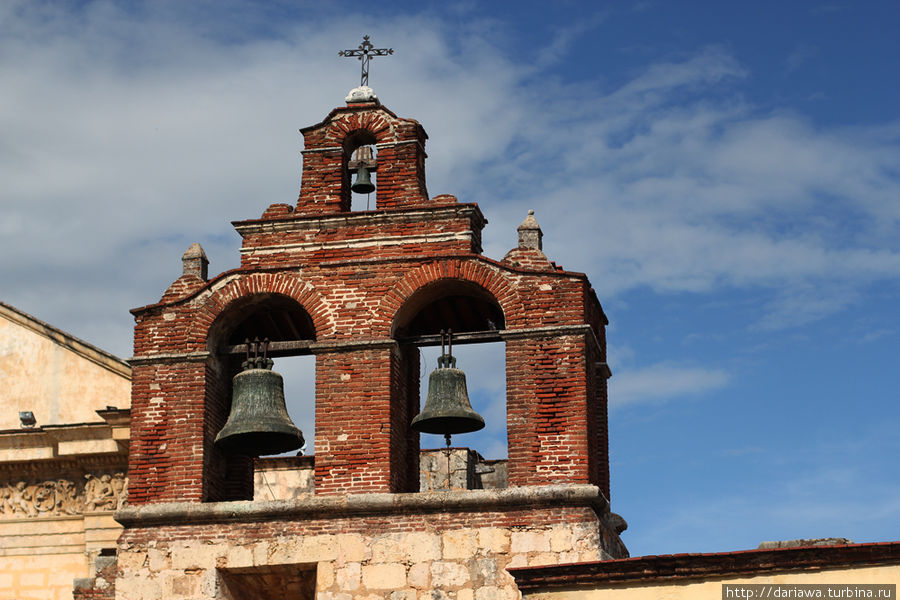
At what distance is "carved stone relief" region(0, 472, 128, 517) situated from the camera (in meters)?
21.4

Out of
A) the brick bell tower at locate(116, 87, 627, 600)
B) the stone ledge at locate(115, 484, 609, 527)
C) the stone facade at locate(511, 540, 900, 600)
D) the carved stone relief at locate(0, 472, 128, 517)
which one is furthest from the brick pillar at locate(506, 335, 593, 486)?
the carved stone relief at locate(0, 472, 128, 517)

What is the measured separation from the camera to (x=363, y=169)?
20.9 m

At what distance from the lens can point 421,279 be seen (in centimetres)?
1948

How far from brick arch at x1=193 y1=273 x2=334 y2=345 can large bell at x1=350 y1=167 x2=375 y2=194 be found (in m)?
1.59

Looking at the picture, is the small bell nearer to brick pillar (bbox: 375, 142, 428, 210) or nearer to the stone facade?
brick pillar (bbox: 375, 142, 428, 210)

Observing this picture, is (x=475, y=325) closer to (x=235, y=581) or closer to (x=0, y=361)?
(x=235, y=581)

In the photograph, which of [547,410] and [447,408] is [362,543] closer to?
[447,408]

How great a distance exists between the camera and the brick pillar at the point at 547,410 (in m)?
18.4

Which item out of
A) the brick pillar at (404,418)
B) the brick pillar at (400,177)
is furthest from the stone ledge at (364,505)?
the brick pillar at (400,177)

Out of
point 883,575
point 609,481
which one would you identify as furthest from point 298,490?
point 883,575

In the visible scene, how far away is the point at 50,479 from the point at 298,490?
507 centimetres

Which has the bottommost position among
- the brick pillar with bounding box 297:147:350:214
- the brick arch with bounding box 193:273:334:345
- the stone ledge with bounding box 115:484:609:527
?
the stone ledge with bounding box 115:484:609:527

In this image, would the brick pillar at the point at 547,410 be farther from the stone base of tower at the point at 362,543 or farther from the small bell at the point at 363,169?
the small bell at the point at 363,169

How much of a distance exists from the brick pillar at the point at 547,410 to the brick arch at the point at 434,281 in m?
0.59
